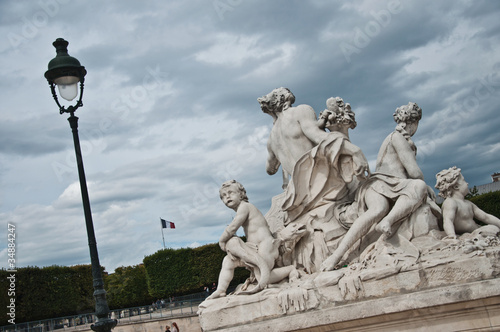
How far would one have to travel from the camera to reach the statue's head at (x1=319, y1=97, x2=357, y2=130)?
6629mm

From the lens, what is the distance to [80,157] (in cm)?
760

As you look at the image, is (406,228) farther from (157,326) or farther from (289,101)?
(157,326)

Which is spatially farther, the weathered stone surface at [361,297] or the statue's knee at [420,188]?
the statue's knee at [420,188]

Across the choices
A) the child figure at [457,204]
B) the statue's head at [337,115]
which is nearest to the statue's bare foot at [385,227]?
the child figure at [457,204]

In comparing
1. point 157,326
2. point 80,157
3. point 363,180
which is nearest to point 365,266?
point 363,180

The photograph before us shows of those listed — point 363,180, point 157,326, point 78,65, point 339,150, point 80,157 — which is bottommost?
point 157,326

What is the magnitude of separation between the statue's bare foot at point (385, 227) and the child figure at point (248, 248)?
3.52ft

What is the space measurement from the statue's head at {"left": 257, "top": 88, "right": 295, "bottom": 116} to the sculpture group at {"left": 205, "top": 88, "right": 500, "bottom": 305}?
98 mm

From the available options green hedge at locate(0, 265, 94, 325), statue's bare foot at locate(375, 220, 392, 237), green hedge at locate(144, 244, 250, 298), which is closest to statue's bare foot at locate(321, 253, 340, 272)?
statue's bare foot at locate(375, 220, 392, 237)

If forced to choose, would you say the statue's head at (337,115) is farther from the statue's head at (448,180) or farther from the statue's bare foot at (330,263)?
the statue's bare foot at (330,263)

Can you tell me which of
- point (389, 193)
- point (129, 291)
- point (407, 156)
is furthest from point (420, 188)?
point (129, 291)

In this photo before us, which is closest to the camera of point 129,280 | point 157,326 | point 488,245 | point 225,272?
point 488,245

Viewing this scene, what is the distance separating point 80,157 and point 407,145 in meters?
4.30

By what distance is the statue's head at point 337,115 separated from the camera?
6.63 m
